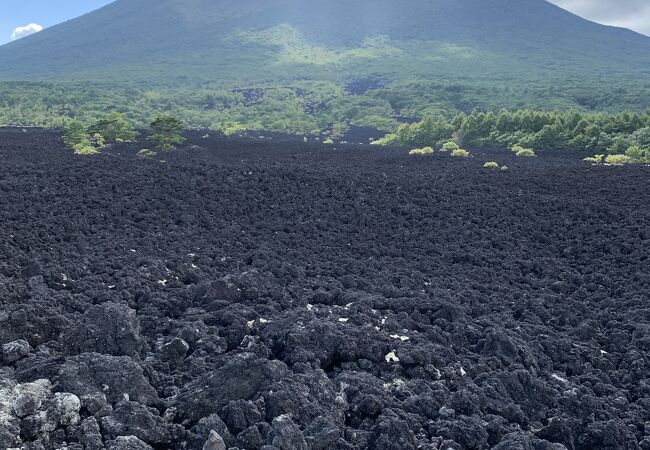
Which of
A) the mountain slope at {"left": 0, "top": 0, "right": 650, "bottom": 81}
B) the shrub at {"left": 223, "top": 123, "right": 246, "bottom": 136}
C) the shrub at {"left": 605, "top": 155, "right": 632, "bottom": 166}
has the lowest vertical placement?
the shrub at {"left": 223, "top": 123, "right": 246, "bottom": 136}

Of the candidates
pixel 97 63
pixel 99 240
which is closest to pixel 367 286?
pixel 99 240

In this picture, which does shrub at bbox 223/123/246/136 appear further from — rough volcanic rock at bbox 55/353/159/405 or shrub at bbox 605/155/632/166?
rough volcanic rock at bbox 55/353/159/405

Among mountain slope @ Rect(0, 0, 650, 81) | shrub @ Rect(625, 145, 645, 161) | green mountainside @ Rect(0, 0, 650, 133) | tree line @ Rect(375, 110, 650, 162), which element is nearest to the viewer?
shrub @ Rect(625, 145, 645, 161)

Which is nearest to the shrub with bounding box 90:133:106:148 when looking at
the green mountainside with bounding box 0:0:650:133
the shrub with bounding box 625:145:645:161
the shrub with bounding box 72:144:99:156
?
the shrub with bounding box 72:144:99:156

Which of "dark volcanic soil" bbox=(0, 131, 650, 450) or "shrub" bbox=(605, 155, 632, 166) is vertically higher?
"dark volcanic soil" bbox=(0, 131, 650, 450)

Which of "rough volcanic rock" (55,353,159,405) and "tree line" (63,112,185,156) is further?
"tree line" (63,112,185,156)

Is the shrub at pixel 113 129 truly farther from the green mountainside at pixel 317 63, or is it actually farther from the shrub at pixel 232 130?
the green mountainside at pixel 317 63

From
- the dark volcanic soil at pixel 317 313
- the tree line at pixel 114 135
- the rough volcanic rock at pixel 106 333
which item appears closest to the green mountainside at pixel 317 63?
the tree line at pixel 114 135

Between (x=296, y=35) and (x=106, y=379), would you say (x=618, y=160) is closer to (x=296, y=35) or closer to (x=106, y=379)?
(x=106, y=379)
